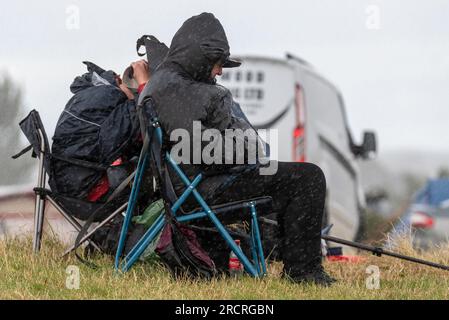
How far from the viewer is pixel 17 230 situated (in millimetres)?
10164

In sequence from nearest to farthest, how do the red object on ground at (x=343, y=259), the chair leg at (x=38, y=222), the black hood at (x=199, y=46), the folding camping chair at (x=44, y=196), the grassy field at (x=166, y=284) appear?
1. the grassy field at (x=166, y=284)
2. the black hood at (x=199, y=46)
3. the folding camping chair at (x=44, y=196)
4. the chair leg at (x=38, y=222)
5. the red object on ground at (x=343, y=259)

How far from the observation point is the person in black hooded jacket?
26.7ft

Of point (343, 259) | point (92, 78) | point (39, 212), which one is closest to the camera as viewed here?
point (92, 78)

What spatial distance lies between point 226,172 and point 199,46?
77 centimetres

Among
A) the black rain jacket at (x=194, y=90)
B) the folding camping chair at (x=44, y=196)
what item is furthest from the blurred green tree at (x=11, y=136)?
the black rain jacket at (x=194, y=90)

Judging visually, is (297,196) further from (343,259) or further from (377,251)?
(343,259)

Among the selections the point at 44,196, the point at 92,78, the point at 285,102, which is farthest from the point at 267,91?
the point at 44,196

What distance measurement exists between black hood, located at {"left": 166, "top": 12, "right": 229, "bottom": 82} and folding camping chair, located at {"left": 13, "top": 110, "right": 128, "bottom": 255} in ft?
3.99

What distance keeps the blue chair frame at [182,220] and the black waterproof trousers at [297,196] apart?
0.09 m

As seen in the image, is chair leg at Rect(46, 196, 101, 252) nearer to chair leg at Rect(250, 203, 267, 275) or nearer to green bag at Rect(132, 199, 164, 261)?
green bag at Rect(132, 199, 164, 261)

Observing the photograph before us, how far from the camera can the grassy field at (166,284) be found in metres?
7.85

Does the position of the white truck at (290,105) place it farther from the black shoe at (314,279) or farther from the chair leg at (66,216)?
the black shoe at (314,279)

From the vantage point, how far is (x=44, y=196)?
9.40m
